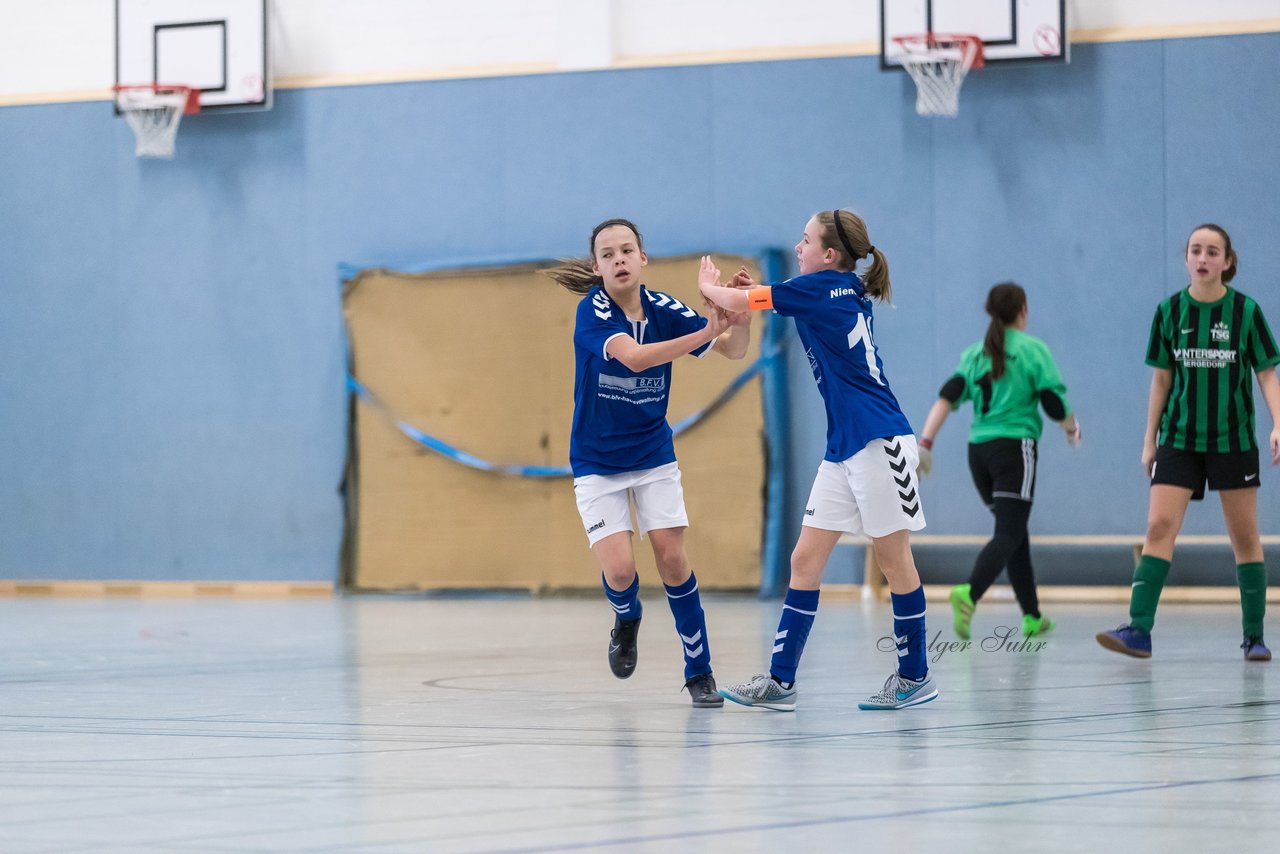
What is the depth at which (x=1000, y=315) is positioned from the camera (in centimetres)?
851

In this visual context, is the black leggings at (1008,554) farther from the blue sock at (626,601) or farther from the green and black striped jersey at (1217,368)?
the blue sock at (626,601)

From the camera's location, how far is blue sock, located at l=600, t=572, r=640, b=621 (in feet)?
19.4

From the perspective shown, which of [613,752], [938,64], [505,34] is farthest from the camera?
[505,34]

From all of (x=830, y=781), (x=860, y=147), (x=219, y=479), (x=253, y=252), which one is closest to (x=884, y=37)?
(x=860, y=147)

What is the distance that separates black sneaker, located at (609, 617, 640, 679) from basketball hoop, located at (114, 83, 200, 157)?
8.90 meters

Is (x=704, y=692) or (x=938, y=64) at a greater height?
(x=938, y=64)

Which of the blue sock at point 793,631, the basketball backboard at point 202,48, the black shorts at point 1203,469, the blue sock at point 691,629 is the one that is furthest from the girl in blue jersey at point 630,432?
the basketball backboard at point 202,48

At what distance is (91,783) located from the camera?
402cm

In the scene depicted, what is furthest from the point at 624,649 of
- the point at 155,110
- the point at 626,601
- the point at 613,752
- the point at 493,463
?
the point at 155,110

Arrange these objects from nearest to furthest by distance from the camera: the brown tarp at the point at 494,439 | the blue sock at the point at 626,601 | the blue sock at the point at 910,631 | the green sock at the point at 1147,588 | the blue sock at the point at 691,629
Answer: the blue sock at the point at 910,631
the blue sock at the point at 691,629
the blue sock at the point at 626,601
the green sock at the point at 1147,588
the brown tarp at the point at 494,439

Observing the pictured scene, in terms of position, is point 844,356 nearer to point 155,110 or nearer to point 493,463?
point 493,463

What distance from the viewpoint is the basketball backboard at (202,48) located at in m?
13.5

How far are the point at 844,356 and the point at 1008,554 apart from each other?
Result: 326 cm

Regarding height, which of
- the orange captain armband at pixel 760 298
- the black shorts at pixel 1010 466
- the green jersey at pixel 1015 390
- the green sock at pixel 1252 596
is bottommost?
the green sock at pixel 1252 596
